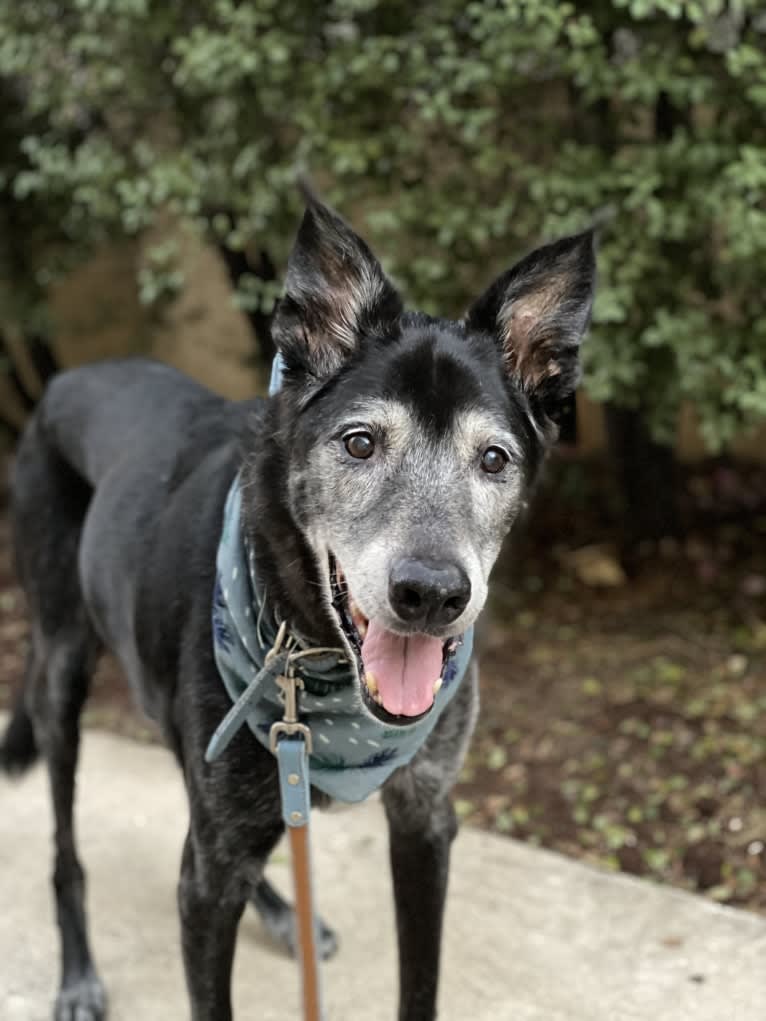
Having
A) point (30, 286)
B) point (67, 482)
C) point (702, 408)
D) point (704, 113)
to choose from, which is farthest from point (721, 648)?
point (30, 286)

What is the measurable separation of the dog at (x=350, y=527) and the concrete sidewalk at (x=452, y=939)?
0.28 metres

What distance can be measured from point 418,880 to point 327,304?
135cm

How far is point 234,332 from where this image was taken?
267 inches

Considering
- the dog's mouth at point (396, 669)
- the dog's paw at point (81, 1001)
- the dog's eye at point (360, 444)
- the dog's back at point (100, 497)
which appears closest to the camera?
the dog's mouth at point (396, 669)

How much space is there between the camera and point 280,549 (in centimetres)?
249

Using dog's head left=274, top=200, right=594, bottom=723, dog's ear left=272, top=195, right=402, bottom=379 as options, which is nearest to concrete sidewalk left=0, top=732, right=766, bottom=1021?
dog's head left=274, top=200, right=594, bottom=723

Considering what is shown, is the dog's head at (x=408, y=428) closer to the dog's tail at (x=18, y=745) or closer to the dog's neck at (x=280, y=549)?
the dog's neck at (x=280, y=549)

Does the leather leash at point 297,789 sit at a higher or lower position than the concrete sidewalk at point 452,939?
higher

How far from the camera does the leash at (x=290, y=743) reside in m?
2.42

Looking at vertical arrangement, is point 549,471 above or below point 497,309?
below

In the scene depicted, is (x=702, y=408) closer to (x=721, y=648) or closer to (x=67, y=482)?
(x=721, y=648)

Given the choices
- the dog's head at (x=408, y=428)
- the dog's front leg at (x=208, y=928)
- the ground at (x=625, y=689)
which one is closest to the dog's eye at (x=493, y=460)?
the dog's head at (x=408, y=428)

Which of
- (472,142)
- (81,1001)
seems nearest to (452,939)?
(81,1001)

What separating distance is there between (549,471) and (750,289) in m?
2.22
